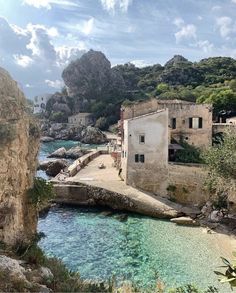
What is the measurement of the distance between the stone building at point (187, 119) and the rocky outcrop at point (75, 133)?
168 ft

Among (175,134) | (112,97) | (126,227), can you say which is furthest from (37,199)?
(112,97)

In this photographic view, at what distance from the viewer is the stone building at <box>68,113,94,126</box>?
11969 cm

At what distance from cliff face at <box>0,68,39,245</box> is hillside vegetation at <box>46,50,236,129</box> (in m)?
94.3

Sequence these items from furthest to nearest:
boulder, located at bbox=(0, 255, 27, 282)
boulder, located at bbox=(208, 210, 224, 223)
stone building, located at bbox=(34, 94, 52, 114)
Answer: stone building, located at bbox=(34, 94, 52, 114) → boulder, located at bbox=(208, 210, 224, 223) → boulder, located at bbox=(0, 255, 27, 282)

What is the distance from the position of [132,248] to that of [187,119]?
18.2 metres

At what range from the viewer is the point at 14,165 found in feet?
57.0

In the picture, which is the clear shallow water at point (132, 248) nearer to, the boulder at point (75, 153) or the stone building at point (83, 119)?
the boulder at point (75, 153)

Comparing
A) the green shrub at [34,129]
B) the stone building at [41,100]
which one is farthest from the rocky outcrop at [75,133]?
the green shrub at [34,129]

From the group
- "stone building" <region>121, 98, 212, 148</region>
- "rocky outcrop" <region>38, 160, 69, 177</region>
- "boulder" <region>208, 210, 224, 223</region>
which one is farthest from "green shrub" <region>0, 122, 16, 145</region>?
"rocky outcrop" <region>38, 160, 69, 177</region>

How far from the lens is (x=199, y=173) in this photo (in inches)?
1496

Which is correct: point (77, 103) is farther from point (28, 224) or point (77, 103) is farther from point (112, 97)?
point (28, 224)

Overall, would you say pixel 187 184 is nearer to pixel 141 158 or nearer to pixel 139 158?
pixel 141 158

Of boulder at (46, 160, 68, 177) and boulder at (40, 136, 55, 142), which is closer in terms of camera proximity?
boulder at (46, 160, 68, 177)

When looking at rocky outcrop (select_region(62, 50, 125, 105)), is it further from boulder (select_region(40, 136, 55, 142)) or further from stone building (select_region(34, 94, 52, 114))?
boulder (select_region(40, 136, 55, 142))
